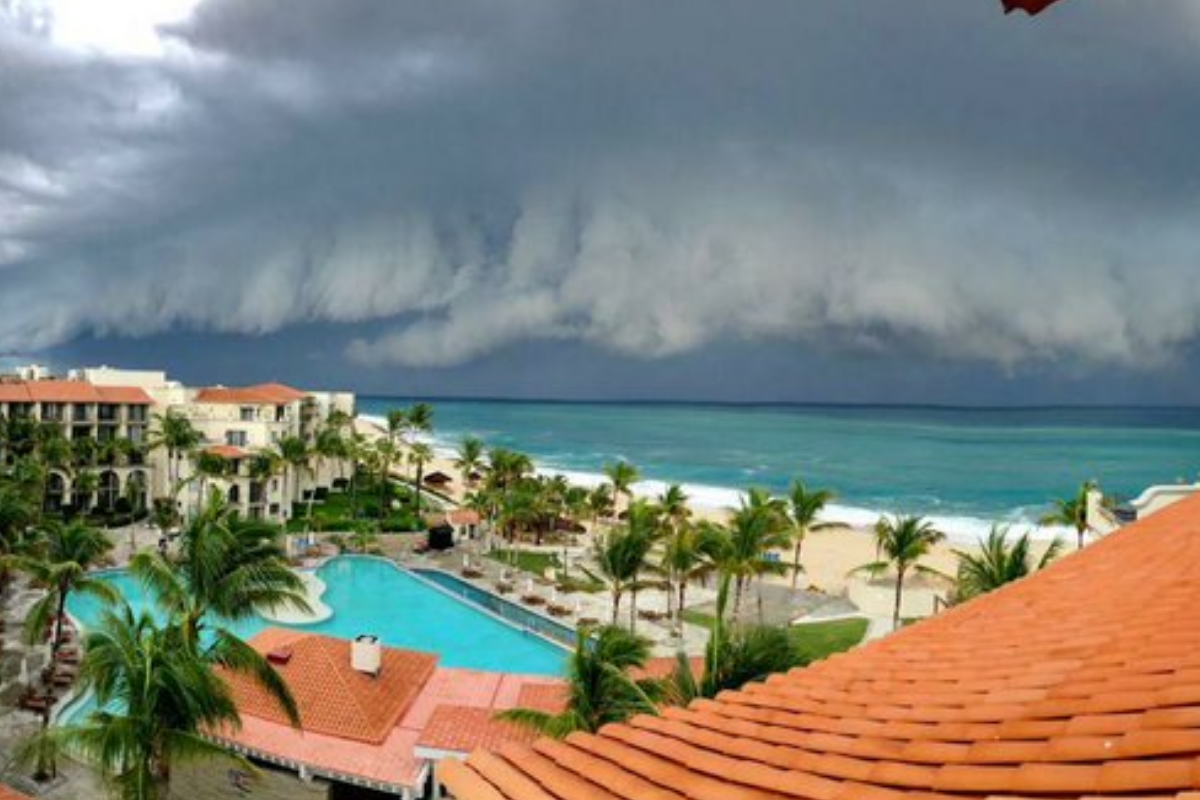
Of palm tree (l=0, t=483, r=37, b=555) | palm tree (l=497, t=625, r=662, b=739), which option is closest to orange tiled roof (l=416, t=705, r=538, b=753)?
palm tree (l=497, t=625, r=662, b=739)

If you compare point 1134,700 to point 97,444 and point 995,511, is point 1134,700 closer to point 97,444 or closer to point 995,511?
point 97,444

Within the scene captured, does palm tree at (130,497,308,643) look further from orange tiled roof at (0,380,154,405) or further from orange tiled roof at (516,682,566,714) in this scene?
orange tiled roof at (0,380,154,405)

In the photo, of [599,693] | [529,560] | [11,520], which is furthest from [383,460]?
[599,693]

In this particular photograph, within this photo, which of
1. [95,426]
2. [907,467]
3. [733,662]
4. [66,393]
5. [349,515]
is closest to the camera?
[733,662]

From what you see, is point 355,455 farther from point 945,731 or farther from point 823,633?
point 945,731

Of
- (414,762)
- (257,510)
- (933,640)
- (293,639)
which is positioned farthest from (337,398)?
(933,640)

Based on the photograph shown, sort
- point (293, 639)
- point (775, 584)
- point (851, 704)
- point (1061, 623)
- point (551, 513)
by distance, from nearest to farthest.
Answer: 1. point (851, 704)
2. point (1061, 623)
3. point (293, 639)
4. point (775, 584)
5. point (551, 513)

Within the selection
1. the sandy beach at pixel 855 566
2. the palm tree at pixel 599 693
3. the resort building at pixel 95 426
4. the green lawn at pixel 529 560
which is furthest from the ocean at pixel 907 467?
the palm tree at pixel 599 693
